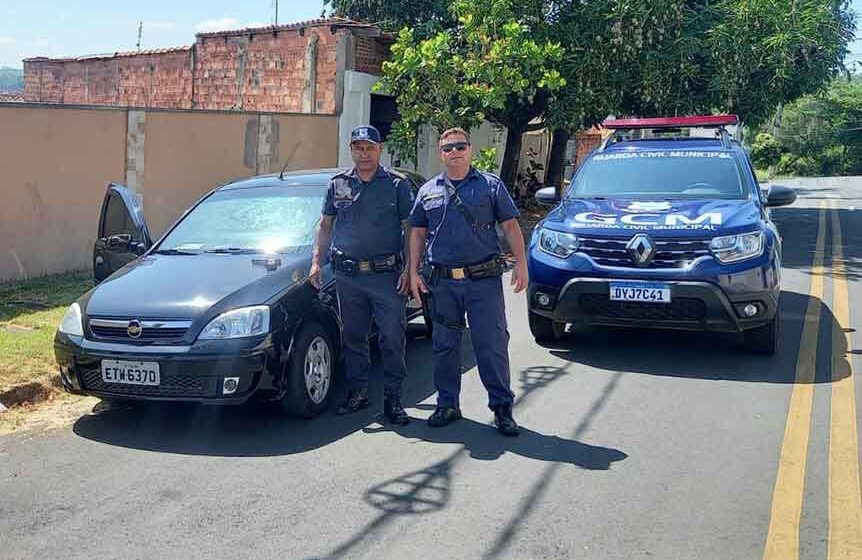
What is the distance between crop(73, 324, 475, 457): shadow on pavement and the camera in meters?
5.07

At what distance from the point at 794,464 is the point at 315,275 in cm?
295

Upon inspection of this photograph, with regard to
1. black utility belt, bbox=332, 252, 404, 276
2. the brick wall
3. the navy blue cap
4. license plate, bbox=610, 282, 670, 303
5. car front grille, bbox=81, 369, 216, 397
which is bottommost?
car front grille, bbox=81, 369, 216, 397

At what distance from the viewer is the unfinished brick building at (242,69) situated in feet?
55.2

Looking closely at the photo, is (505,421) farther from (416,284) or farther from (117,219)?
(117,219)

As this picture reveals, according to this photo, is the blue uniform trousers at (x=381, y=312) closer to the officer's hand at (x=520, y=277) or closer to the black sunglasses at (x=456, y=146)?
the officer's hand at (x=520, y=277)

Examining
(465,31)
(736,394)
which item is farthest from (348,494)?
(465,31)

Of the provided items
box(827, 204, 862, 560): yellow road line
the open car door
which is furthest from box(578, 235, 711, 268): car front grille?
the open car door

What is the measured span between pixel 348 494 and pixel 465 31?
12.5 meters

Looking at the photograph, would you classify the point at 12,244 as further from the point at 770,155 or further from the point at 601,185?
the point at 770,155

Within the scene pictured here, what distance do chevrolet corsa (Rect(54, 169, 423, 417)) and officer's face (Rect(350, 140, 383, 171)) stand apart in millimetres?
773

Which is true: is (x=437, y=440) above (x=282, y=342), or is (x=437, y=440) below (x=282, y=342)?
below

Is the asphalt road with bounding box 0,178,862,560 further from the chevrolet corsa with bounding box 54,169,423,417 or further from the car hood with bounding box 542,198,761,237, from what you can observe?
the car hood with bounding box 542,198,761,237

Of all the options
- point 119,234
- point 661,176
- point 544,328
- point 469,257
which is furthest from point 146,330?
point 661,176

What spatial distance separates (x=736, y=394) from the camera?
19.7 feet
